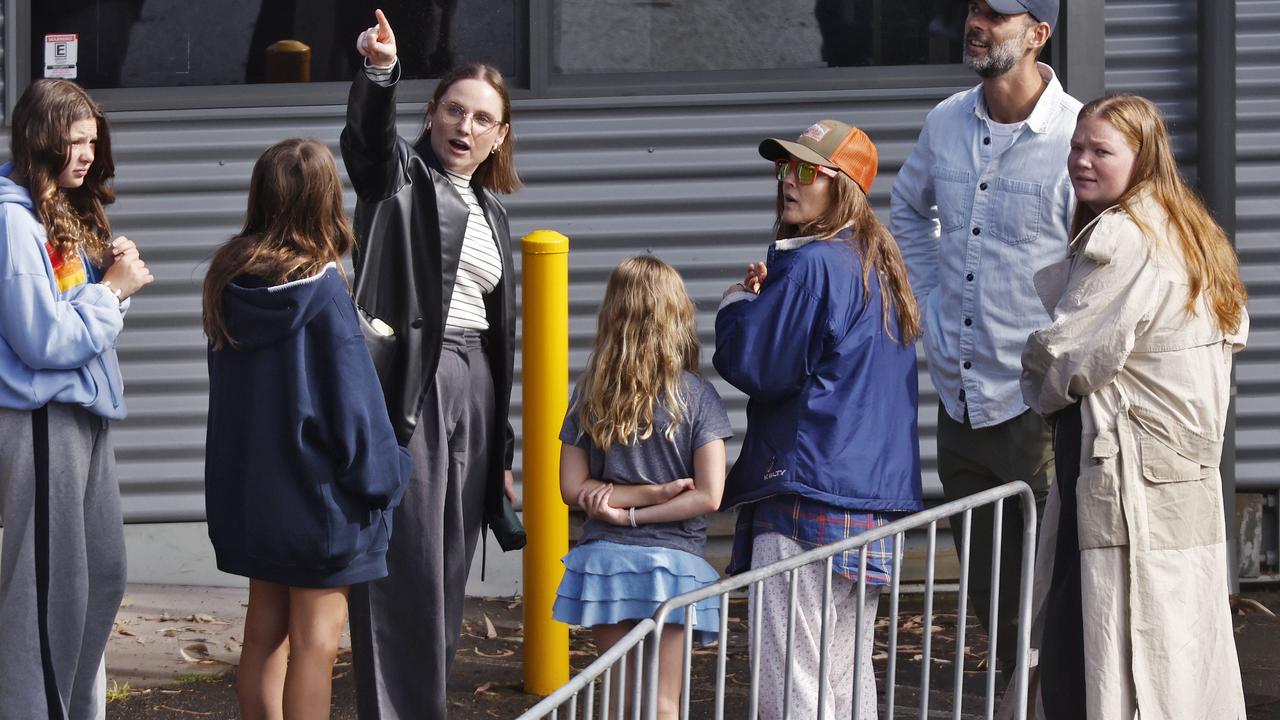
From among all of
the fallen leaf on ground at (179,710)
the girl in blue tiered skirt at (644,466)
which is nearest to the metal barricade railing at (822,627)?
the girl in blue tiered skirt at (644,466)

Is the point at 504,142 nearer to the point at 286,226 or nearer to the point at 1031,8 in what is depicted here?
the point at 286,226

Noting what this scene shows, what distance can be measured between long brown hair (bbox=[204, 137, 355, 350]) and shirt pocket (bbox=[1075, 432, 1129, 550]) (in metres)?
1.99

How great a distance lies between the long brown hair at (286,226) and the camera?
13.4 feet

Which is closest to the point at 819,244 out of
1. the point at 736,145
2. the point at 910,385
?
the point at 910,385

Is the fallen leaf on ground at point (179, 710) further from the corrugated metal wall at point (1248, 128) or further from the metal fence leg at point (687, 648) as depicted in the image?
the corrugated metal wall at point (1248, 128)

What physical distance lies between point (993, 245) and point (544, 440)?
1669mm

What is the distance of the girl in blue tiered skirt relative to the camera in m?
4.32

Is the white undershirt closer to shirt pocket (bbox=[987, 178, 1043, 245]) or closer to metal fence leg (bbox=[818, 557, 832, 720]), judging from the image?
shirt pocket (bbox=[987, 178, 1043, 245])

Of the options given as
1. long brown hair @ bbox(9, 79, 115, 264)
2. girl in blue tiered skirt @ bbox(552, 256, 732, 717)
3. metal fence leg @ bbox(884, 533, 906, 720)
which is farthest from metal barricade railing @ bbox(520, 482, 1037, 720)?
long brown hair @ bbox(9, 79, 115, 264)

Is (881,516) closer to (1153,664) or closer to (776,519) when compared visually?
(776,519)

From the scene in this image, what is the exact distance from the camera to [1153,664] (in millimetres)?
3941

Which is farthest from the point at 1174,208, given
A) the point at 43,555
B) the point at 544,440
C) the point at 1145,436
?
the point at 43,555

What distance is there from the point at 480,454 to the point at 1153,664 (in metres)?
2.04

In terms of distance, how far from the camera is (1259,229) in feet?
23.2
